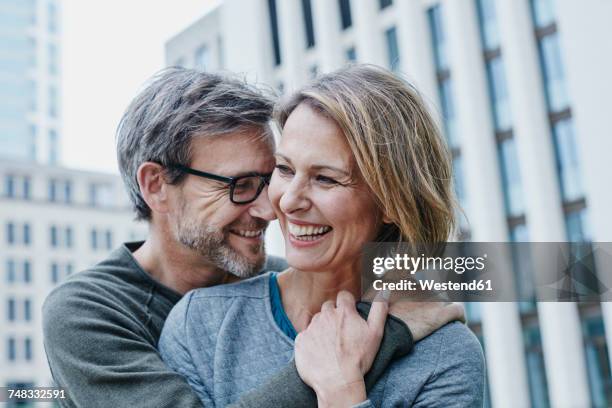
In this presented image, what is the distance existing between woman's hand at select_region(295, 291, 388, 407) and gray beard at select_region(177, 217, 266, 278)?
1.66 feet

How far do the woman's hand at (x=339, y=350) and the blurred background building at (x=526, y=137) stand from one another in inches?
572

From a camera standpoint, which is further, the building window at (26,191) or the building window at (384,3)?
the building window at (26,191)

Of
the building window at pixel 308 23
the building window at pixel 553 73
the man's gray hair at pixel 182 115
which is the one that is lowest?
the man's gray hair at pixel 182 115

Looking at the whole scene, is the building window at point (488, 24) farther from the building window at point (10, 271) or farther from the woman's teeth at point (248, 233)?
the building window at point (10, 271)

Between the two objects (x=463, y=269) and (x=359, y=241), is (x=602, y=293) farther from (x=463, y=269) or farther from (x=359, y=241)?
(x=359, y=241)

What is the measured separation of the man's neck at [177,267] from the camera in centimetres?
229

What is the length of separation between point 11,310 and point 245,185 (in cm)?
4728

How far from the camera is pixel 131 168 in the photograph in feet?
7.97

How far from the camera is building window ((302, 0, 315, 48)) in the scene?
76.6ft

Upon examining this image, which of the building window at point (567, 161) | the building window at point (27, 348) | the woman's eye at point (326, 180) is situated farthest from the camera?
the building window at point (27, 348)

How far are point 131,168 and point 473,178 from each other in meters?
17.0

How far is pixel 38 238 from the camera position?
47875mm

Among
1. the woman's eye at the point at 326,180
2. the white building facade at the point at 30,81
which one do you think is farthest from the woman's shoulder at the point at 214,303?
the white building facade at the point at 30,81

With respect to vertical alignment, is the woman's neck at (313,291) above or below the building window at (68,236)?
below
